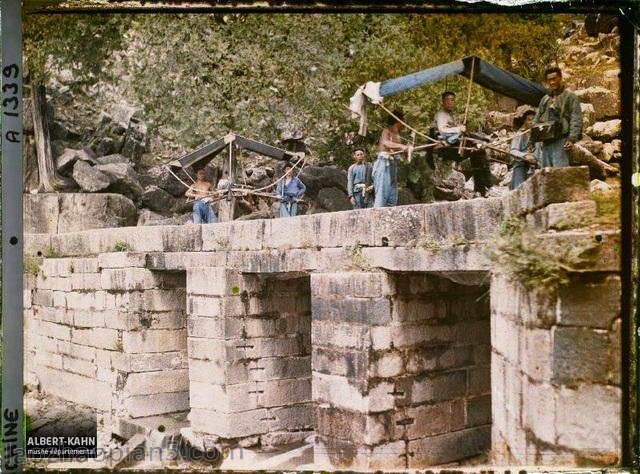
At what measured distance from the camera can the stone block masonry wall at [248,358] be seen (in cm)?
801

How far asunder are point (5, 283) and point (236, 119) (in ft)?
7.53

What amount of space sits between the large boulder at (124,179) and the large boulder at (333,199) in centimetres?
165

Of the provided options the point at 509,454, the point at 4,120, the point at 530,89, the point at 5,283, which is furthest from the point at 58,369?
the point at 530,89

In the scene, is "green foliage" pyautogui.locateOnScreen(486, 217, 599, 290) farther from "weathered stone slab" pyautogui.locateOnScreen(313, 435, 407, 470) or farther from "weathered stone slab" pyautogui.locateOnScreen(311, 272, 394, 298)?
"weathered stone slab" pyautogui.locateOnScreen(313, 435, 407, 470)

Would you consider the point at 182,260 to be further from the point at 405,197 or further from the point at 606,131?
the point at 606,131

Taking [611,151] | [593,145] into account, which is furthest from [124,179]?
[611,151]

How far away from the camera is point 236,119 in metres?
6.59

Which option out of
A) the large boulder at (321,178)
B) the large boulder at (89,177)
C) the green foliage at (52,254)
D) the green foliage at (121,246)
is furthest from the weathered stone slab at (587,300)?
the green foliage at (52,254)

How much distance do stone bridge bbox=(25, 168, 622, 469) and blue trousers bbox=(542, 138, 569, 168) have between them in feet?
1.45

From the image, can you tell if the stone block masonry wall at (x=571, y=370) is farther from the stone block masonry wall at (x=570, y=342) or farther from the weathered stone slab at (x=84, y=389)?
the weathered stone slab at (x=84, y=389)

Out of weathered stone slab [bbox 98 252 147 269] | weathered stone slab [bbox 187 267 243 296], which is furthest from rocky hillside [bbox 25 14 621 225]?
weathered stone slab [bbox 98 252 147 269]

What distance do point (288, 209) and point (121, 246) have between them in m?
2.24

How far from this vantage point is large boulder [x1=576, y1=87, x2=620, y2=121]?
552cm

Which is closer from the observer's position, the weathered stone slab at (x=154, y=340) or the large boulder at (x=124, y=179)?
the large boulder at (x=124, y=179)
